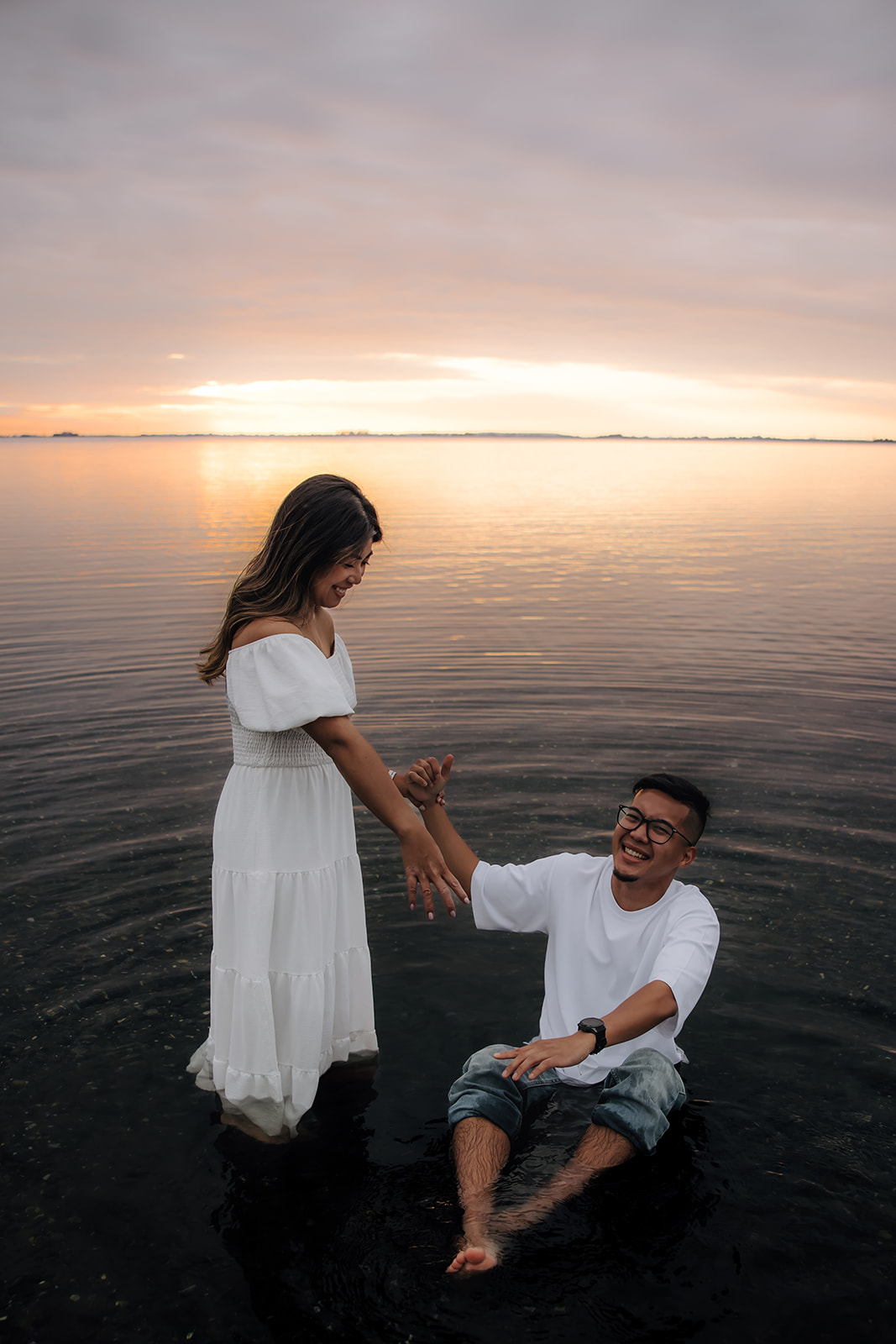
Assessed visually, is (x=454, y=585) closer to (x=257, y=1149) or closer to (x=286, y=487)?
(x=257, y=1149)

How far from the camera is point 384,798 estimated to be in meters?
4.11

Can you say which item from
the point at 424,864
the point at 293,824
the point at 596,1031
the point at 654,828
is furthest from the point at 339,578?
the point at 596,1031

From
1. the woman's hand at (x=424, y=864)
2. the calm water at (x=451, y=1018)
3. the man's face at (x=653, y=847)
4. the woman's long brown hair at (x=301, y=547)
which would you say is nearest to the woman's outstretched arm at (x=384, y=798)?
the woman's hand at (x=424, y=864)

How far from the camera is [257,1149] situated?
16.8 feet

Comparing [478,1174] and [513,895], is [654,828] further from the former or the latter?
[478,1174]

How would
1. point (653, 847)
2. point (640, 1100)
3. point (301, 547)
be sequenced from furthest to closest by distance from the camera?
1. point (653, 847)
2. point (640, 1100)
3. point (301, 547)

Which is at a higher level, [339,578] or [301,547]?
[301,547]

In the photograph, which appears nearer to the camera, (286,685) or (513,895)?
(286,685)

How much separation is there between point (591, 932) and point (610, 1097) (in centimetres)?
75

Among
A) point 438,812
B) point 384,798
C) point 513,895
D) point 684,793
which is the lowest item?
point 513,895

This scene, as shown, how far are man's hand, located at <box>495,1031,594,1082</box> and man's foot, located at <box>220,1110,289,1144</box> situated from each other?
5.75 ft

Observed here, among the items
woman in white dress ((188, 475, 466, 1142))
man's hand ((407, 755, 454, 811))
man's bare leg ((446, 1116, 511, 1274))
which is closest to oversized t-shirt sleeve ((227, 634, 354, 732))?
woman in white dress ((188, 475, 466, 1142))

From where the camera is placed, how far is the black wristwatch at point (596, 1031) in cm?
403

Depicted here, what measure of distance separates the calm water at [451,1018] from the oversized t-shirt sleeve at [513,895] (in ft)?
3.35
